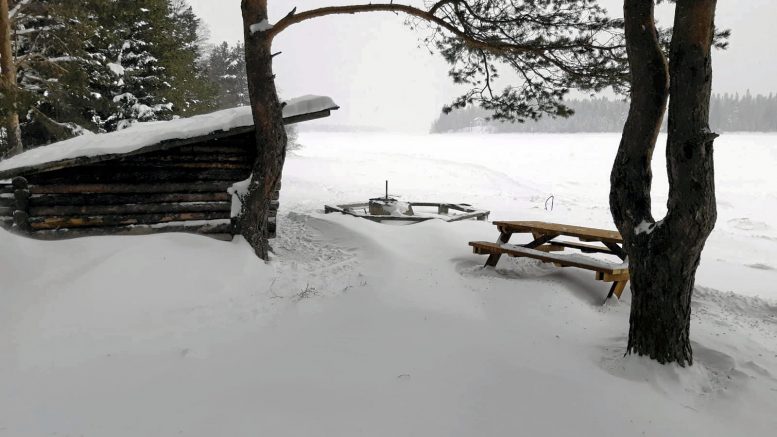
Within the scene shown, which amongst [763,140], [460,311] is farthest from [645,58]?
[763,140]

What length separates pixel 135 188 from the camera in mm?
6988

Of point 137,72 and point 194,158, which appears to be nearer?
point 194,158

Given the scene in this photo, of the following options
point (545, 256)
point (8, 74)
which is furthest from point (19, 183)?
point (545, 256)

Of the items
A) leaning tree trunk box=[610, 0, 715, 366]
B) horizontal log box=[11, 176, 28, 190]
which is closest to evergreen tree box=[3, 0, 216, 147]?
horizontal log box=[11, 176, 28, 190]

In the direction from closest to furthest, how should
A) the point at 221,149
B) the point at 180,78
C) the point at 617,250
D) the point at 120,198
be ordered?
the point at 617,250 < the point at 120,198 < the point at 221,149 < the point at 180,78

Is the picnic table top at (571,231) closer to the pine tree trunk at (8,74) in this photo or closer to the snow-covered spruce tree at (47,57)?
the snow-covered spruce tree at (47,57)

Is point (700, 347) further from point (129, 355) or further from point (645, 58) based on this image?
point (129, 355)

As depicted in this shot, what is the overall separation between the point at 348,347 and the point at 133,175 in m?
5.08

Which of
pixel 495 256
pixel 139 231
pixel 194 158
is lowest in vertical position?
pixel 495 256

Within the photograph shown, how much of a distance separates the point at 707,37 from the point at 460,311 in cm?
369

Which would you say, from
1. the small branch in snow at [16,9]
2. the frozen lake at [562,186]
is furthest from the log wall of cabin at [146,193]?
the small branch in snow at [16,9]

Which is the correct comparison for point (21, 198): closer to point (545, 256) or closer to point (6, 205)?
point (6, 205)

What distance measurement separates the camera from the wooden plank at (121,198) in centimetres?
658

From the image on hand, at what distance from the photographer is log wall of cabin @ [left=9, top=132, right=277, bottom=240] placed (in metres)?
6.60
